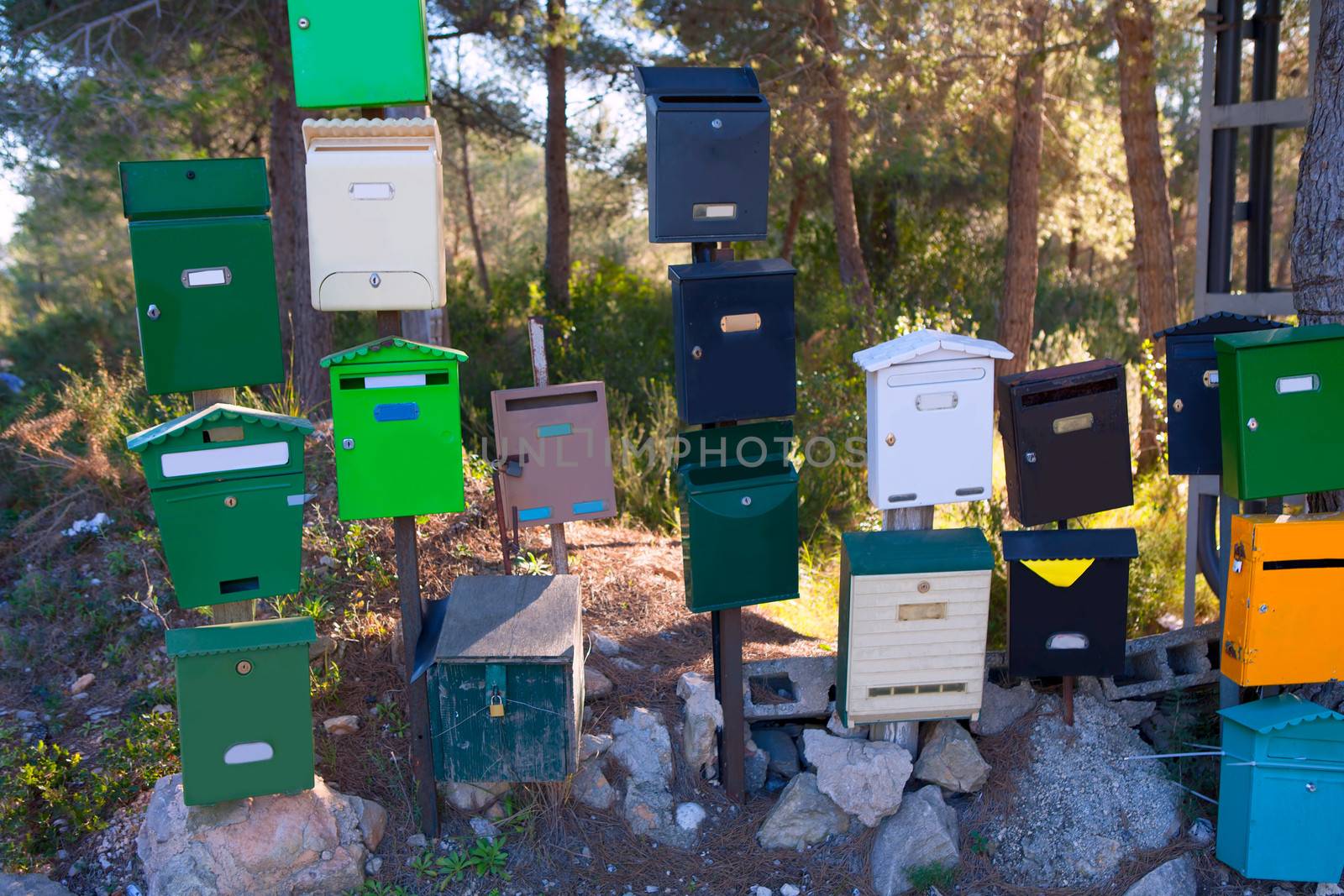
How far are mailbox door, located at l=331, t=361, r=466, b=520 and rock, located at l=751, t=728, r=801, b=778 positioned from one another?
1.44m

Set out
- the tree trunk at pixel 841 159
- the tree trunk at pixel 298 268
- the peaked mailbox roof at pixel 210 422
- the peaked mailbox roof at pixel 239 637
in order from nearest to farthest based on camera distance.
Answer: the peaked mailbox roof at pixel 210 422
the peaked mailbox roof at pixel 239 637
the tree trunk at pixel 298 268
the tree trunk at pixel 841 159

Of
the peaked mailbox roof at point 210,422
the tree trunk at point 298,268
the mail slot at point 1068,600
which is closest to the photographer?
the peaked mailbox roof at point 210,422

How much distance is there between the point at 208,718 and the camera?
3.04m

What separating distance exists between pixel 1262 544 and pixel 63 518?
214 inches

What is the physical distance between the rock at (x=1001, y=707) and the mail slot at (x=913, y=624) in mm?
269

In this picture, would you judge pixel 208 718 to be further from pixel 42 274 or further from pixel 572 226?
pixel 42 274

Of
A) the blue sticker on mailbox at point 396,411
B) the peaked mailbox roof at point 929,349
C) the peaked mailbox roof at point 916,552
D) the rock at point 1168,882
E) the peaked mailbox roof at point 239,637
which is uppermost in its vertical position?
the peaked mailbox roof at point 929,349

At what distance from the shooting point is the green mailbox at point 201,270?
116 inches

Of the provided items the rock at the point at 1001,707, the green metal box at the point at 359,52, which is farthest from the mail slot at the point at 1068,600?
the green metal box at the point at 359,52

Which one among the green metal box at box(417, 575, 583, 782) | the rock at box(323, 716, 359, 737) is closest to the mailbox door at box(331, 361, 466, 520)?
the green metal box at box(417, 575, 583, 782)

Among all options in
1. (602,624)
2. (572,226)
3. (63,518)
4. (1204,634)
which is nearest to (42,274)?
(572,226)

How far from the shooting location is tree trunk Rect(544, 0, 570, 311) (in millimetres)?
9242

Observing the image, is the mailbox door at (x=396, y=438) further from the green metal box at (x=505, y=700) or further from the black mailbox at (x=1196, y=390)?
the black mailbox at (x=1196, y=390)

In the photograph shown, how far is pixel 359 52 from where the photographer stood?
10.0ft
